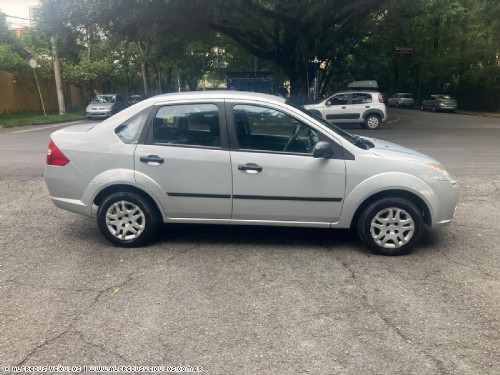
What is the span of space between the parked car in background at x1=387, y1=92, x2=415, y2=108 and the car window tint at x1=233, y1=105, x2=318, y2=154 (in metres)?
43.6

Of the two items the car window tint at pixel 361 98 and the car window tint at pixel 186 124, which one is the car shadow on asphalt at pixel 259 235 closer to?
the car window tint at pixel 186 124

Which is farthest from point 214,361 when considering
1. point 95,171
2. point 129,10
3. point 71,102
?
point 71,102

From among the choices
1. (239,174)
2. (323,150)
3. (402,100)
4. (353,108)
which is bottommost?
(402,100)

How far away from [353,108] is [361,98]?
2.07ft

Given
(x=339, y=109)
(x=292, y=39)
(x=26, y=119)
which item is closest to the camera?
(x=339, y=109)

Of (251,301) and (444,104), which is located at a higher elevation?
(444,104)

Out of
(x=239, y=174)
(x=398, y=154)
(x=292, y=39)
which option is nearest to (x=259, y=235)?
(x=239, y=174)

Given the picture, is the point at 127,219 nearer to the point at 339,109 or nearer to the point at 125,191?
the point at 125,191

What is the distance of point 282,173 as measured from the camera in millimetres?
4738

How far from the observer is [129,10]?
719 inches

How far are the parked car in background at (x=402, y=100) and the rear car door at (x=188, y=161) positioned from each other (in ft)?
144

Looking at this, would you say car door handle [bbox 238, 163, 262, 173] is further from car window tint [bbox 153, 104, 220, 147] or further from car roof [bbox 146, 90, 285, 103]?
car roof [bbox 146, 90, 285, 103]

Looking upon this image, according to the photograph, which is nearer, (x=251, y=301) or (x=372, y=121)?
(x=251, y=301)

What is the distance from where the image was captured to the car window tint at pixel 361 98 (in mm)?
19609
